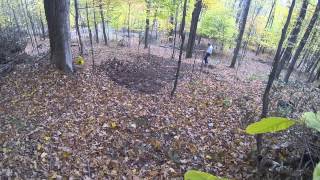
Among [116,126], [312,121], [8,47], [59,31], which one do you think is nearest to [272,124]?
[312,121]

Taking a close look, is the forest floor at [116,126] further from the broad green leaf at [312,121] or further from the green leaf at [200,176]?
the green leaf at [200,176]

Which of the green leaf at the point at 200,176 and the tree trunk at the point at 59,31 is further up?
the green leaf at the point at 200,176

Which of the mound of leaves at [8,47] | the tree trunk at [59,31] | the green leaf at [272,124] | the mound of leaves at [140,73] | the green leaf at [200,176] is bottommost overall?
the mound of leaves at [140,73]

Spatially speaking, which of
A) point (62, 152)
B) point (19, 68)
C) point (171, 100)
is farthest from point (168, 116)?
point (19, 68)

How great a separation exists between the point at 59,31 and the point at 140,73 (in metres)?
4.50

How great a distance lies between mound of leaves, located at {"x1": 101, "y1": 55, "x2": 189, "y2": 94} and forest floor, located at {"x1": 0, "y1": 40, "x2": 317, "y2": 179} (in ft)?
0.21

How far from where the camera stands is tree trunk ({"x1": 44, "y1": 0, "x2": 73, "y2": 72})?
9703 mm

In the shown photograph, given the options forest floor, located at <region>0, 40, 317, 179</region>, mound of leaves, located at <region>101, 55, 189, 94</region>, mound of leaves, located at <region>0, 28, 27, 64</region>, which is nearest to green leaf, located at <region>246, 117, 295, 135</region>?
forest floor, located at <region>0, 40, 317, 179</region>

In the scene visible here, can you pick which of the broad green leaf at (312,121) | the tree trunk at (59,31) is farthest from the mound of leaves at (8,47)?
the broad green leaf at (312,121)

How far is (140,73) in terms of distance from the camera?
13305 mm

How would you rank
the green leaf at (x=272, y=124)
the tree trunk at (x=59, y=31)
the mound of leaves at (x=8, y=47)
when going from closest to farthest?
the green leaf at (x=272, y=124) < the tree trunk at (x=59, y=31) < the mound of leaves at (x=8, y=47)

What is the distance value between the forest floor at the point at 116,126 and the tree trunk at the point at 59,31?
454 millimetres

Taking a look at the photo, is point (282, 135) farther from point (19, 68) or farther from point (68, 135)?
point (19, 68)

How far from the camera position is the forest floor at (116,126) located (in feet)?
21.3
